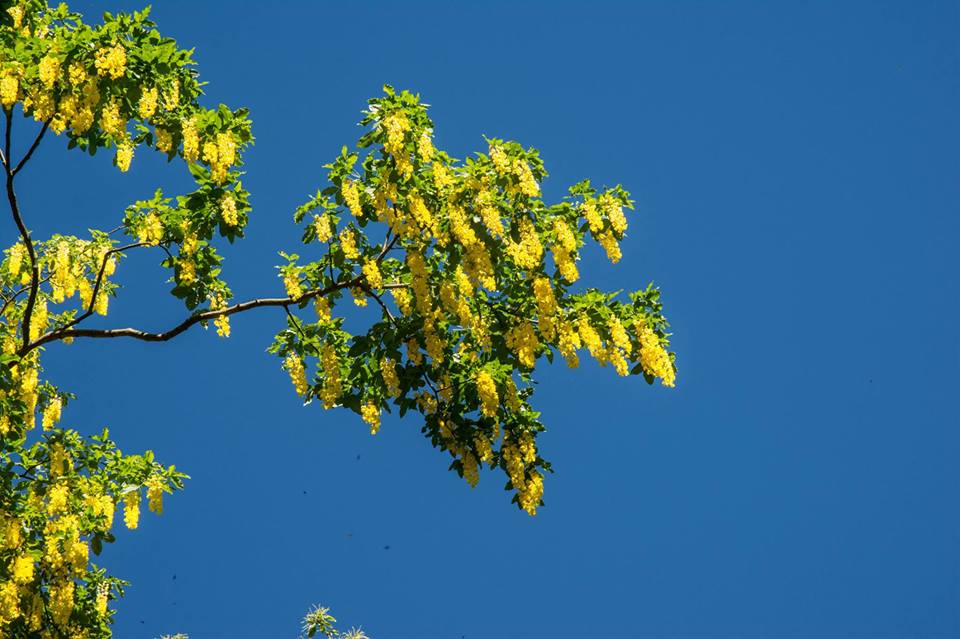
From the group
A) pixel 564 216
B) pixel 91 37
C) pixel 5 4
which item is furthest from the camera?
pixel 564 216

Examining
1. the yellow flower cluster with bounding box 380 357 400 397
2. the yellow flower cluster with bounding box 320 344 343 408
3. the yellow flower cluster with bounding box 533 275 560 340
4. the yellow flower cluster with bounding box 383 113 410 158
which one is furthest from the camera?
the yellow flower cluster with bounding box 320 344 343 408

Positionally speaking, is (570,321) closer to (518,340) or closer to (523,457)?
(518,340)

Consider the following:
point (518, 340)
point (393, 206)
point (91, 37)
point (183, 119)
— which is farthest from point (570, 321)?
point (91, 37)

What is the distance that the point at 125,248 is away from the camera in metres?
10.2

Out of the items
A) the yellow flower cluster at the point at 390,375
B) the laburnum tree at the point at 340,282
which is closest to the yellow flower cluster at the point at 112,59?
the laburnum tree at the point at 340,282

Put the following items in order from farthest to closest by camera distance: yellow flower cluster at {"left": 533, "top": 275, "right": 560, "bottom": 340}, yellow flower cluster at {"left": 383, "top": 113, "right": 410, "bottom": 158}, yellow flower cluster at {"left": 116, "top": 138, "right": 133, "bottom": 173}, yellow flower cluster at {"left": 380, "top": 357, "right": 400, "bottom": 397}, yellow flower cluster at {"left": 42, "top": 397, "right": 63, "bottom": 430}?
yellow flower cluster at {"left": 42, "top": 397, "right": 63, "bottom": 430} → yellow flower cluster at {"left": 116, "top": 138, "right": 133, "bottom": 173} → yellow flower cluster at {"left": 380, "top": 357, "right": 400, "bottom": 397} → yellow flower cluster at {"left": 533, "top": 275, "right": 560, "bottom": 340} → yellow flower cluster at {"left": 383, "top": 113, "right": 410, "bottom": 158}

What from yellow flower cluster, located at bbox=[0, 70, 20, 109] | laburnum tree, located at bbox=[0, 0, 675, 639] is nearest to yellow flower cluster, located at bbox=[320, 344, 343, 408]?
laburnum tree, located at bbox=[0, 0, 675, 639]

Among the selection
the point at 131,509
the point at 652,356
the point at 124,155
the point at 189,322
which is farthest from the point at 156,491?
the point at 652,356

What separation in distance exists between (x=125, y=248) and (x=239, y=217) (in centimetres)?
134

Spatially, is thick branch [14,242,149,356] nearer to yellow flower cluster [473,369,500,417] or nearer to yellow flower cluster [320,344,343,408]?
yellow flower cluster [320,344,343,408]

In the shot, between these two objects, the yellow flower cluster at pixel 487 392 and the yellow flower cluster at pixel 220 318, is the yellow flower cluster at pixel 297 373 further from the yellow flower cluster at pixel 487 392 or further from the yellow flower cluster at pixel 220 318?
the yellow flower cluster at pixel 487 392

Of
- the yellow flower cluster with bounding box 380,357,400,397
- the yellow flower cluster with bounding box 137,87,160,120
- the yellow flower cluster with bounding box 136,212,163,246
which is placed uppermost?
the yellow flower cluster with bounding box 137,87,160,120

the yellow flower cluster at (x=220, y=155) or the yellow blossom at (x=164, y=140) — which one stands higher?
the yellow blossom at (x=164, y=140)

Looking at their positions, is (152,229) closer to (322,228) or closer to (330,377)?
(322,228)
